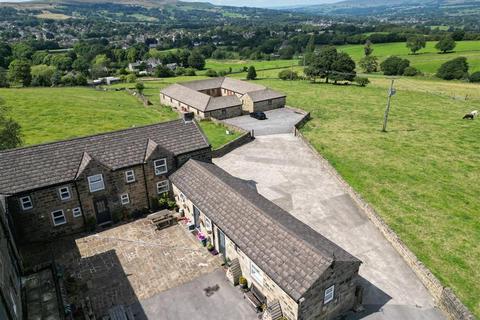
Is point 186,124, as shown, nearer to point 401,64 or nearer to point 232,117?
point 232,117

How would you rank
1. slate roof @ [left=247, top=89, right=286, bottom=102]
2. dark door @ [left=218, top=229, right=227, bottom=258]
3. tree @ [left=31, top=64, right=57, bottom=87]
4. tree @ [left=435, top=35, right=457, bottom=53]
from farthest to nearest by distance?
tree @ [left=435, top=35, right=457, bottom=53] → tree @ [left=31, top=64, right=57, bottom=87] → slate roof @ [left=247, top=89, right=286, bottom=102] → dark door @ [left=218, top=229, right=227, bottom=258]

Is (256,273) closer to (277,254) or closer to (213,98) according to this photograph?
(277,254)

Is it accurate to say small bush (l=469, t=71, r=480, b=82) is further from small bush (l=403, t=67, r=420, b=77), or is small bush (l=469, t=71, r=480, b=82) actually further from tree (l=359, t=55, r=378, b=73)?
tree (l=359, t=55, r=378, b=73)

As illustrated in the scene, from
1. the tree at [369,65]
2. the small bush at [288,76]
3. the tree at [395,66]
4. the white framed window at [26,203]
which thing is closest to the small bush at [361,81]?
the small bush at [288,76]

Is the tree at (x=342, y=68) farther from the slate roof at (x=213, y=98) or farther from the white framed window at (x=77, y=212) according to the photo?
the white framed window at (x=77, y=212)

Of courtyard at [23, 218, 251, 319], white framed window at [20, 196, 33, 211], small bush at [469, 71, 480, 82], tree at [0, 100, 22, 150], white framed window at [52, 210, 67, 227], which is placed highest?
tree at [0, 100, 22, 150]

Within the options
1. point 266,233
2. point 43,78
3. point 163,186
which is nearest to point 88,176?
point 163,186

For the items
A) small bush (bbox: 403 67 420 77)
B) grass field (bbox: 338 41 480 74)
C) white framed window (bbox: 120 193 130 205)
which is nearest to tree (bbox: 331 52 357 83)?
small bush (bbox: 403 67 420 77)

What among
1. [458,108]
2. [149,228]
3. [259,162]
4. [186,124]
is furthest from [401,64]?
[149,228]
